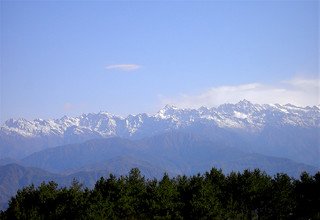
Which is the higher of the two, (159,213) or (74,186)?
(74,186)

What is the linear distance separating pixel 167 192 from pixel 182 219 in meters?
6.11

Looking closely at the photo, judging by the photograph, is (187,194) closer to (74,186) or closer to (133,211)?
(133,211)

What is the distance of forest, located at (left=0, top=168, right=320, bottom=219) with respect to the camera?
7981 cm

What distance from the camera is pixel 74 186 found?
84.2 m

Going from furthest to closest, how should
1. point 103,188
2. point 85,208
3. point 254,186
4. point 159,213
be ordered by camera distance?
point 254,186 < point 103,188 < point 159,213 < point 85,208

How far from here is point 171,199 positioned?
276ft

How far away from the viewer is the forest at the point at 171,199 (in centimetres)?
7981

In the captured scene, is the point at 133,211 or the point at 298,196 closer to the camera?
the point at 133,211

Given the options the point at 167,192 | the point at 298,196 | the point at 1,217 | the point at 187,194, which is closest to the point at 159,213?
the point at 167,192

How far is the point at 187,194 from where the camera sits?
89.9 metres

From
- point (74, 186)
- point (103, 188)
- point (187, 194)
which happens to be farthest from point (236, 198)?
point (74, 186)

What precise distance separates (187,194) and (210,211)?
334 inches

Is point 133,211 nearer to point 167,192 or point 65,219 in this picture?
point 167,192

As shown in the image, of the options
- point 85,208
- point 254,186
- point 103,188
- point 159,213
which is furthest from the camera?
point 254,186
